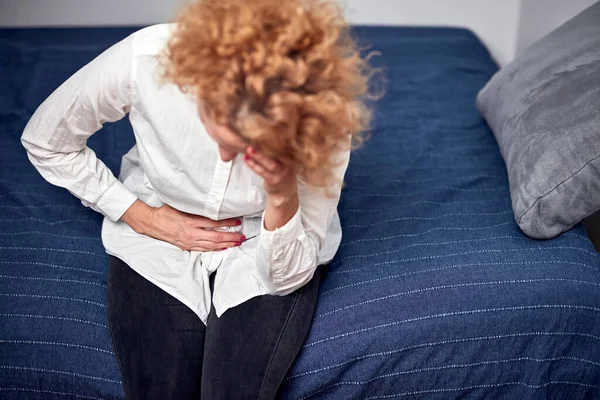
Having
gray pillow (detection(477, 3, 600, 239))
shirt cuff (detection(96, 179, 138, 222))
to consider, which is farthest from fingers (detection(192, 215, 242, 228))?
Result: gray pillow (detection(477, 3, 600, 239))

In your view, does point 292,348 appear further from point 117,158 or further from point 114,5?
point 114,5

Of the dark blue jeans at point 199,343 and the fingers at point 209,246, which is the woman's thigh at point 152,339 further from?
the fingers at point 209,246

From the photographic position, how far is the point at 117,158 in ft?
5.72

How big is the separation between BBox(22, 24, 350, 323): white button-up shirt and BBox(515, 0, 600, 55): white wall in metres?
1.33

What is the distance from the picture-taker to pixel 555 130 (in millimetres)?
1497

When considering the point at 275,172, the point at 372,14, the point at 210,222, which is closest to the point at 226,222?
the point at 210,222

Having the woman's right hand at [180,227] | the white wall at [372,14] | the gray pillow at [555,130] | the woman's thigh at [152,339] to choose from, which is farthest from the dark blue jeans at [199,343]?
the white wall at [372,14]

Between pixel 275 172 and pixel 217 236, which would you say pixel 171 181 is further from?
pixel 275 172

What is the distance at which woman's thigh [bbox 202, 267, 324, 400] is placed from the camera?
1.17 m

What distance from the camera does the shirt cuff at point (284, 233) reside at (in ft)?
3.78

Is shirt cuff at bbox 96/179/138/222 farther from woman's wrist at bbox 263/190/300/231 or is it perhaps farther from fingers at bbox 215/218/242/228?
woman's wrist at bbox 263/190/300/231

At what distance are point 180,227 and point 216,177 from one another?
16 centimetres

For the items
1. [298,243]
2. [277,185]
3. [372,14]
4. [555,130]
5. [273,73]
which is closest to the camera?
[273,73]

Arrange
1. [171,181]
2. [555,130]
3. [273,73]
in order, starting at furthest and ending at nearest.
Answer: [555,130], [171,181], [273,73]
